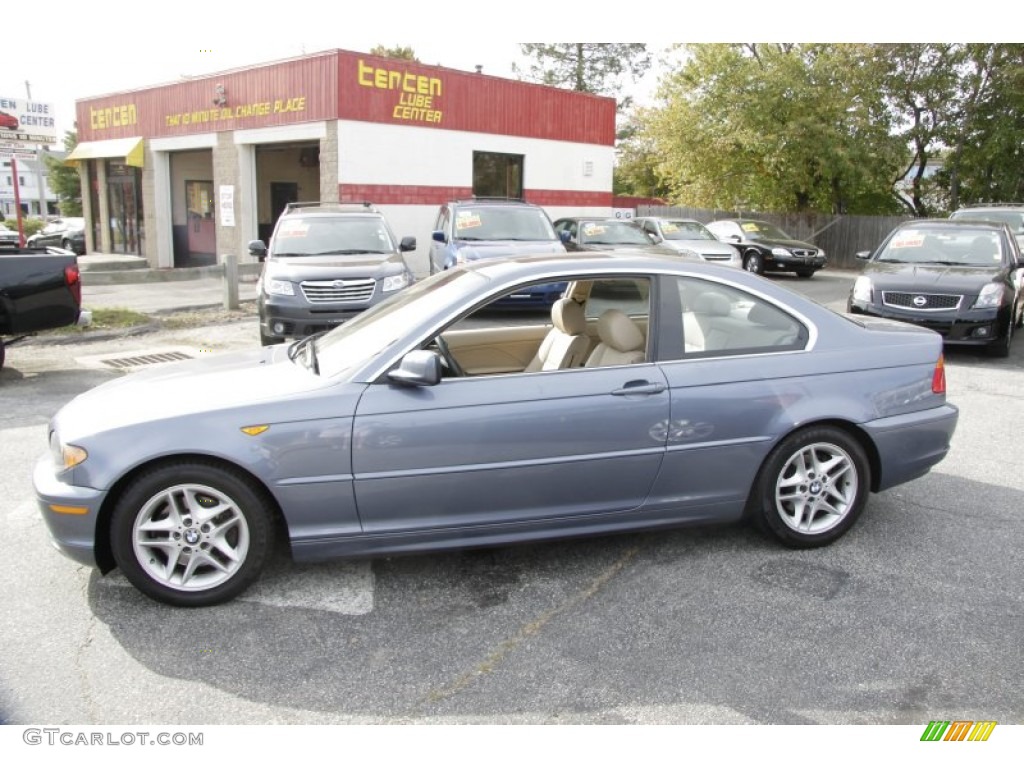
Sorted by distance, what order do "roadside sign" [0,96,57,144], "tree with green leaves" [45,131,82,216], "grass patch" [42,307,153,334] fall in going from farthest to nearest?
"tree with green leaves" [45,131,82,216]
"roadside sign" [0,96,57,144]
"grass patch" [42,307,153,334]

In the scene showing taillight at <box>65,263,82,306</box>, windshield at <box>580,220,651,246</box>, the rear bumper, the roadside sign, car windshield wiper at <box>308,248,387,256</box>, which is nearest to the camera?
the rear bumper

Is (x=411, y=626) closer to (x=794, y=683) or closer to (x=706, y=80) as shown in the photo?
(x=794, y=683)

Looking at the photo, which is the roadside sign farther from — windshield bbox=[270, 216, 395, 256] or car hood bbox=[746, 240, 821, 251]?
car hood bbox=[746, 240, 821, 251]

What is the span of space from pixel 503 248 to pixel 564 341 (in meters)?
8.21


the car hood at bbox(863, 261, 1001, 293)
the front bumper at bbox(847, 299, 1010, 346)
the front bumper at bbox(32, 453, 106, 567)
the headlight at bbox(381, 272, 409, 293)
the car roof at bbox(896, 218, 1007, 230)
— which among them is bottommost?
the front bumper at bbox(32, 453, 106, 567)

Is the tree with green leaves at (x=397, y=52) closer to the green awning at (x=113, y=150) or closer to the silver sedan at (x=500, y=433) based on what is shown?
the green awning at (x=113, y=150)

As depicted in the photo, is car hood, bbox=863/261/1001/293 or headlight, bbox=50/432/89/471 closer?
headlight, bbox=50/432/89/471

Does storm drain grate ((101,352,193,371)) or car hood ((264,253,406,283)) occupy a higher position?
car hood ((264,253,406,283))

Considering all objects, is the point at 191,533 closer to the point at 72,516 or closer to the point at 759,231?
the point at 72,516

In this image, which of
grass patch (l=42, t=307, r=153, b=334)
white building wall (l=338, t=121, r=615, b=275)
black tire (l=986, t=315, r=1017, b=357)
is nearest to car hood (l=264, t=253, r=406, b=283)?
grass patch (l=42, t=307, r=153, b=334)

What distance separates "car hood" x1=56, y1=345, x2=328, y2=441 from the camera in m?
3.53

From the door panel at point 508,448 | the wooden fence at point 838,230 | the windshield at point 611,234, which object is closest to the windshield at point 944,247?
the windshield at point 611,234

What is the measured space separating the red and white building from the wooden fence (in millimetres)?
8095

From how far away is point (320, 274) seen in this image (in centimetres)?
927
